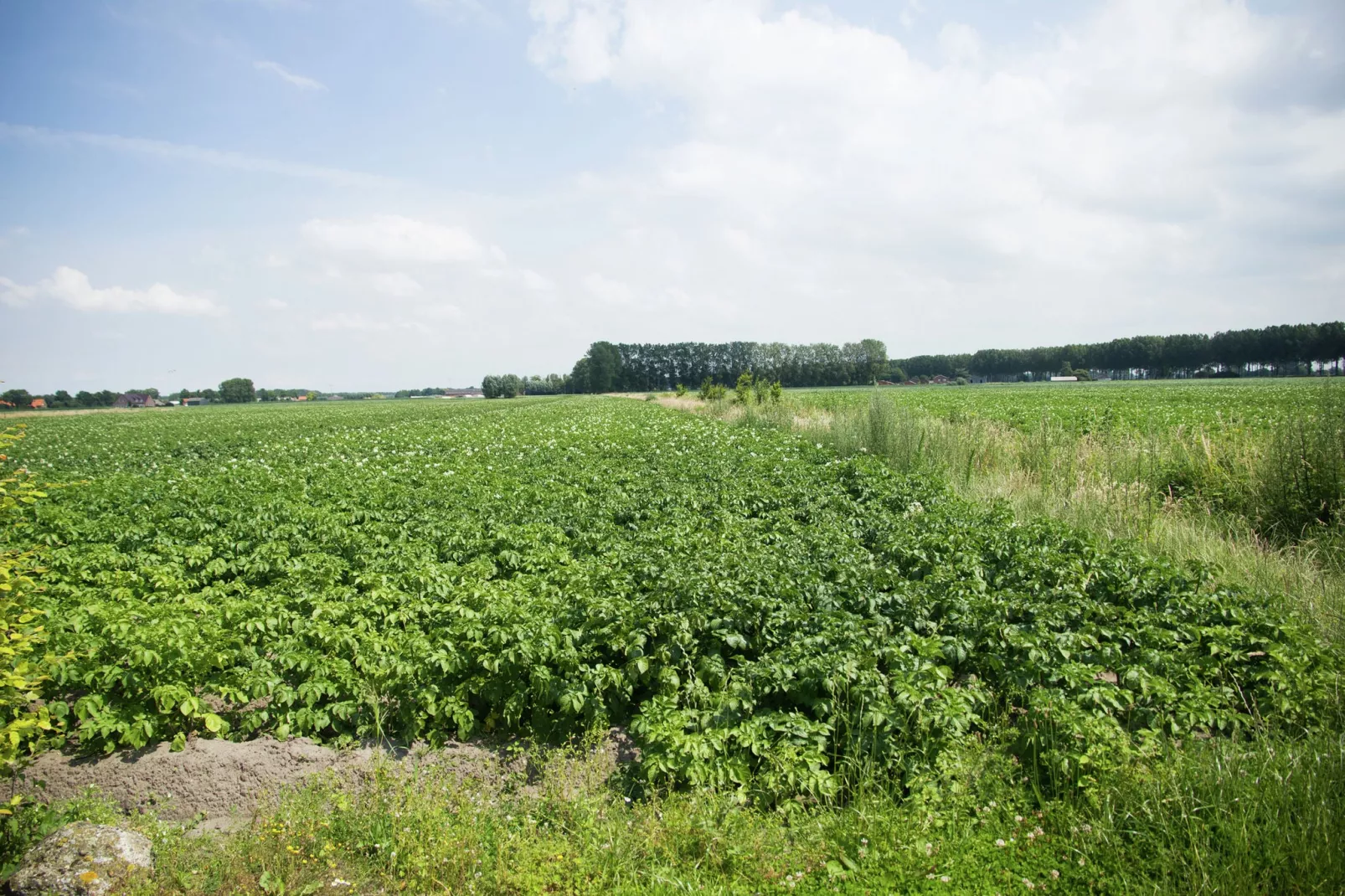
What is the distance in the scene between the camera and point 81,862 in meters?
3.64

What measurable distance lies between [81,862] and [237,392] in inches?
5412

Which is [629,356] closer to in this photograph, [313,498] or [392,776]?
[313,498]

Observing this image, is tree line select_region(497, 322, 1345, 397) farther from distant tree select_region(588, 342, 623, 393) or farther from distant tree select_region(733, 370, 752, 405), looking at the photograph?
distant tree select_region(733, 370, 752, 405)

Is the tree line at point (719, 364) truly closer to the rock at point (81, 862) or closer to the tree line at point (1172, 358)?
the tree line at point (1172, 358)

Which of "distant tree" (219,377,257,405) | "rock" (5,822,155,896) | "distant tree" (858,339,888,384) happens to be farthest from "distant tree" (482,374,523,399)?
"rock" (5,822,155,896)

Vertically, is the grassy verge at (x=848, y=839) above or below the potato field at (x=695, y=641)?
below

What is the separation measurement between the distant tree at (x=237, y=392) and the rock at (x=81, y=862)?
132407 millimetres

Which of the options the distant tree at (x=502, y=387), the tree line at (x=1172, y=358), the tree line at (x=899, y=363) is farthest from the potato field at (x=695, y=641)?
the distant tree at (x=502, y=387)

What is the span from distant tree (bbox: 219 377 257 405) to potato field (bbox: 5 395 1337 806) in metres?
127

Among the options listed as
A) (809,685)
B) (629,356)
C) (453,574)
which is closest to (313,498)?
(453,574)

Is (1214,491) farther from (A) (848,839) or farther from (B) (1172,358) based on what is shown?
(B) (1172,358)

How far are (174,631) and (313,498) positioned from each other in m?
8.17

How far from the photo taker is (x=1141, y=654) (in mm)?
5020

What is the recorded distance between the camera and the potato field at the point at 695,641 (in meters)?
4.45
